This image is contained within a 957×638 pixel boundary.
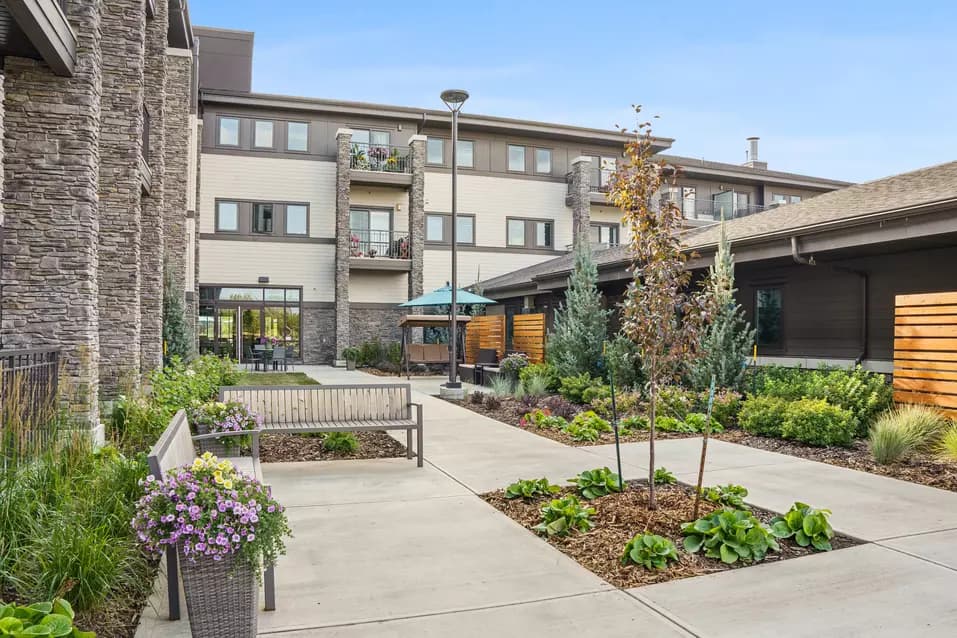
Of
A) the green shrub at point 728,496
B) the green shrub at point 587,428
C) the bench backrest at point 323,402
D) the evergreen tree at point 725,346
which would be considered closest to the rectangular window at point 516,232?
the evergreen tree at point 725,346

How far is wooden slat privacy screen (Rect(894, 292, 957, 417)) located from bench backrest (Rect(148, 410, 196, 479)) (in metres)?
8.76

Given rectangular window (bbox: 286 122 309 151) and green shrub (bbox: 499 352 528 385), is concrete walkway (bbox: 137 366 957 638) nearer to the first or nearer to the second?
green shrub (bbox: 499 352 528 385)

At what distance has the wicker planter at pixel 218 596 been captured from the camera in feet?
11.4

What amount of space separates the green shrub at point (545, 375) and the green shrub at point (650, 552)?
34.4 ft

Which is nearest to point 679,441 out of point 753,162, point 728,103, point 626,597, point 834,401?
point 834,401

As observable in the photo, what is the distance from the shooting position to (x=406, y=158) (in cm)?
2983

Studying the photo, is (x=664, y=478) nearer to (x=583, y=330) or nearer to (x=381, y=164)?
(x=583, y=330)

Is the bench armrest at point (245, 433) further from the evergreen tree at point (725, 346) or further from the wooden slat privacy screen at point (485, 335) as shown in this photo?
the wooden slat privacy screen at point (485, 335)

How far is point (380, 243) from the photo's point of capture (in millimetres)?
29906

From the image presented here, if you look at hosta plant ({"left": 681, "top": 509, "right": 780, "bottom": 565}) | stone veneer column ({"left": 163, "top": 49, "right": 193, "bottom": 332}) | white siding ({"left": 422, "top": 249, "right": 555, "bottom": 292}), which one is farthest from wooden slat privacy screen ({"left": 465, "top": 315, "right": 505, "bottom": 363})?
hosta plant ({"left": 681, "top": 509, "right": 780, "bottom": 565})

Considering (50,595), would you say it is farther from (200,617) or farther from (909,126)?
(909,126)

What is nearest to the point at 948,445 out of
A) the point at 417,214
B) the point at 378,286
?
the point at 417,214

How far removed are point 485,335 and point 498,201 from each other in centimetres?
910

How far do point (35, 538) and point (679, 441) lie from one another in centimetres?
790
